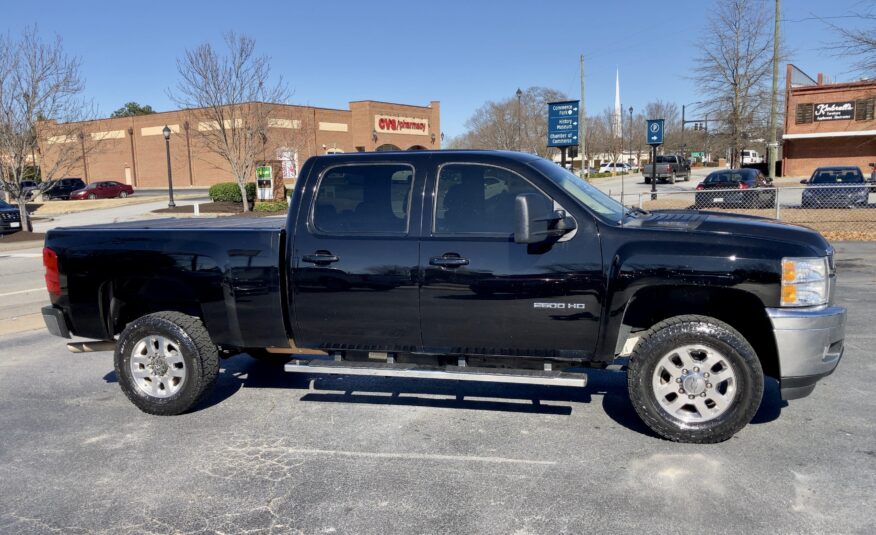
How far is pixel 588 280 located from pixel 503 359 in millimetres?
893

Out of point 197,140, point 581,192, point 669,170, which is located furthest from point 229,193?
point 581,192

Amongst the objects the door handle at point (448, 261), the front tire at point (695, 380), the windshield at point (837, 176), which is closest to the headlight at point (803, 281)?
the front tire at point (695, 380)

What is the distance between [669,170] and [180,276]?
43782 mm

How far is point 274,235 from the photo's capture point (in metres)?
5.17

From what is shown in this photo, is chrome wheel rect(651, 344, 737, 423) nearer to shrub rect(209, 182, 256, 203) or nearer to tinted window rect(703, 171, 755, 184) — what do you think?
tinted window rect(703, 171, 755, 184)

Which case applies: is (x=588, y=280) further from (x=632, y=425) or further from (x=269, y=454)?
(x=269, y=454)

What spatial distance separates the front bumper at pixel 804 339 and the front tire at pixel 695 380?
184 millimetres

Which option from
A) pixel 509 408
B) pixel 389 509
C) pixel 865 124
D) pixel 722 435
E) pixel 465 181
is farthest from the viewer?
pixel 865 124

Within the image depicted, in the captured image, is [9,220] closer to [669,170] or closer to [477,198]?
[477,198]

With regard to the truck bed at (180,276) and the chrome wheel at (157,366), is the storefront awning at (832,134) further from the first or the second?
the chrome wheel at (157,366)

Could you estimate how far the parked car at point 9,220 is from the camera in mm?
22672

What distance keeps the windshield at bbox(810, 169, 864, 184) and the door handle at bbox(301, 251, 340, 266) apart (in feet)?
79.3

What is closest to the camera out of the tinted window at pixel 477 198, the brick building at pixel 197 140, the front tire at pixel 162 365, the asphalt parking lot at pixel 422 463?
the asphalt parking lot at pixel 422 463

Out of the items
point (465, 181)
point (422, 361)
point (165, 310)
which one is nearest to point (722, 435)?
point (422, 361)
